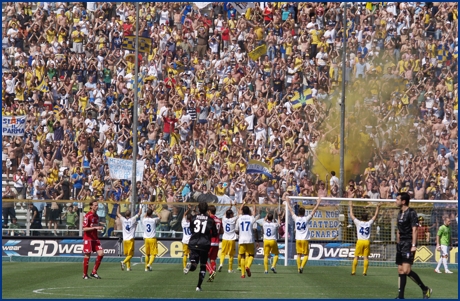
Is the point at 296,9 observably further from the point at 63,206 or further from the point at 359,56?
the point at 63,206

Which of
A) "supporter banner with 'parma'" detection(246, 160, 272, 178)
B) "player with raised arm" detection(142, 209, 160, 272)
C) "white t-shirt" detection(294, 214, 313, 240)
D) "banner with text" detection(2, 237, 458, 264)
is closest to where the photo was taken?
"white t-shirt" detection(294, 214, 313, 240)

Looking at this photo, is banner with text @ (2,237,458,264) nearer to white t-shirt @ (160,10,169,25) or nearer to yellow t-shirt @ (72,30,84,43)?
yellow t-shirt @ (72,30,84,43)

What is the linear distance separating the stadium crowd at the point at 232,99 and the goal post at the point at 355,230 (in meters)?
1.16

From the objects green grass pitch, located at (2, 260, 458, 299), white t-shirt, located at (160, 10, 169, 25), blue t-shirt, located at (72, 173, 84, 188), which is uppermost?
white t-shirt, located at (160, 10, 169, 25)

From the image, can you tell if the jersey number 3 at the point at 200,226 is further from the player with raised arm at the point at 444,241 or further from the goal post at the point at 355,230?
the goal post at the point at 355,230

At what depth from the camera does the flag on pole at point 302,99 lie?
41.8 m

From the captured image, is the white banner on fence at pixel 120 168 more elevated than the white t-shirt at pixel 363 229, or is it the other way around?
the white banner on fence at pixel 120 168

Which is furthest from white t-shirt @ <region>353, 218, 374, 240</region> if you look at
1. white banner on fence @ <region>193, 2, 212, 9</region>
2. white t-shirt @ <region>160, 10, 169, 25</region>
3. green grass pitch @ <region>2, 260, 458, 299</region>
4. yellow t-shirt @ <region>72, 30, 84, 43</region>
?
yellow t-shirt @ <region>72, 30, 84, 43</region>

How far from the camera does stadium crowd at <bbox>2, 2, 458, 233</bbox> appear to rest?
39.6 meters

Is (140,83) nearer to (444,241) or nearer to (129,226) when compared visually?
(129,226)

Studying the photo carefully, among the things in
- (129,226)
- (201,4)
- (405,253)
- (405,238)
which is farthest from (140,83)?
(405,253)

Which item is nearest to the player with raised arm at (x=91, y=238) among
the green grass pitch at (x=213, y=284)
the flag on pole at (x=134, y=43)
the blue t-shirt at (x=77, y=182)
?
the green grass pitch at (x=213, y=284)

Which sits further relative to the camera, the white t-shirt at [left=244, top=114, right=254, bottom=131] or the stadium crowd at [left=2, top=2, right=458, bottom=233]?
the white t-shirt at [left=244, top=114, right=254, bottom=131]

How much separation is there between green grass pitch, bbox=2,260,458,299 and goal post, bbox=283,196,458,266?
369 cm
